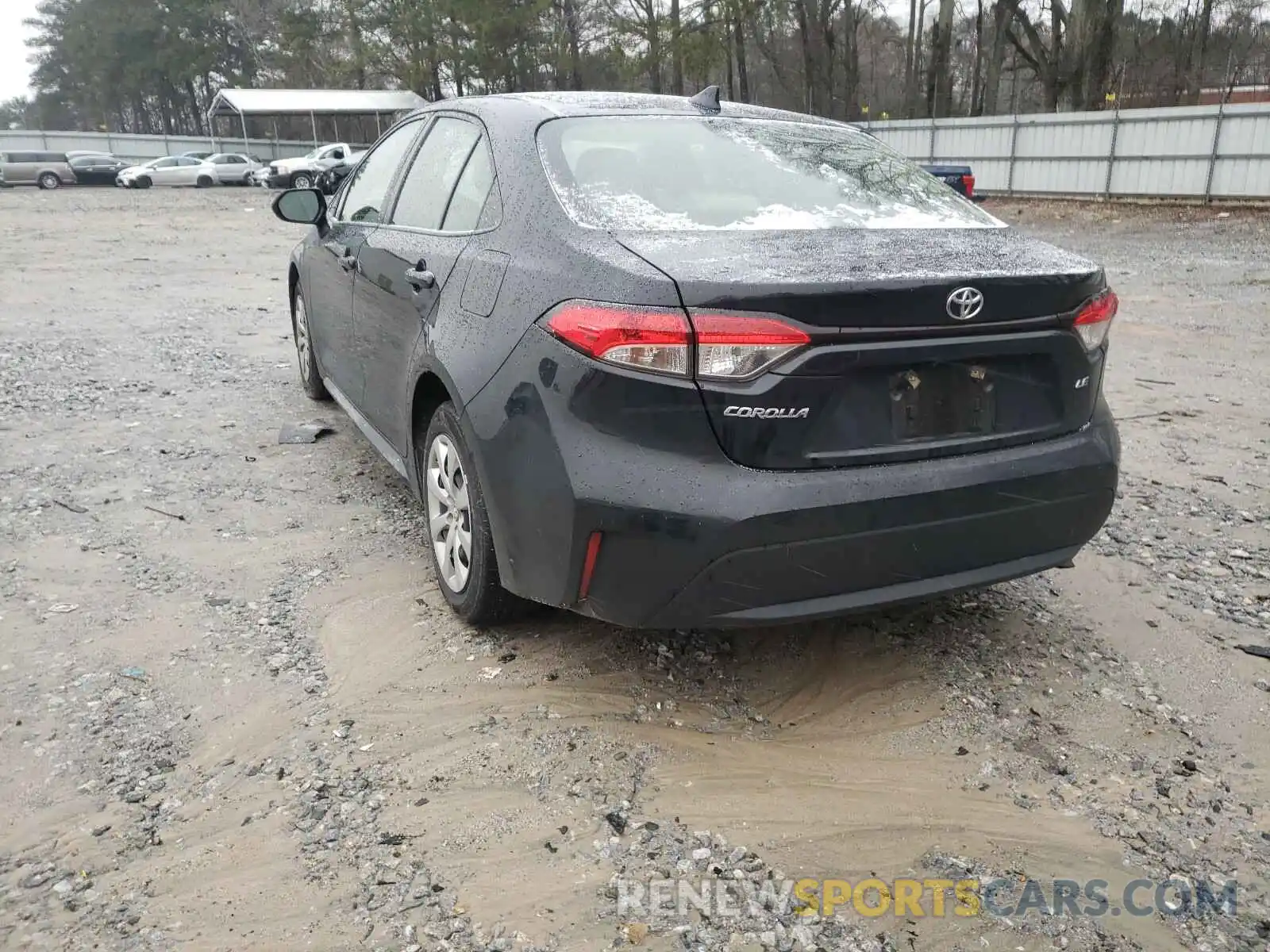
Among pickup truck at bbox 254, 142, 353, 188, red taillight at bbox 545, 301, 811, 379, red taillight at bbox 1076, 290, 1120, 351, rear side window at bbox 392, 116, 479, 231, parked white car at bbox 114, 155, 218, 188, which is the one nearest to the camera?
red taillight at bbox 545, 301, 811, 379

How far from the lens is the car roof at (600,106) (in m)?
3.33

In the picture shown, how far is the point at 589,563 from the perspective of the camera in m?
2.49

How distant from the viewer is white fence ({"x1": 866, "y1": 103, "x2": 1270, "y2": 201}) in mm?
18359

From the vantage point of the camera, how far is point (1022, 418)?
265 centimetres

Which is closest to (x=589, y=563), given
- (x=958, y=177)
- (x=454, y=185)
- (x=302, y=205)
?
(x=454, y=185)

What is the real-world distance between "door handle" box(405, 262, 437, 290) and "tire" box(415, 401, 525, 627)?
0.43 m

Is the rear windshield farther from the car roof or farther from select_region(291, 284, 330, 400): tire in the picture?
select_region(291, 284, 330, 400): tire

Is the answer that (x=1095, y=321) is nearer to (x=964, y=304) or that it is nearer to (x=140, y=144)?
(x=964, y=304)

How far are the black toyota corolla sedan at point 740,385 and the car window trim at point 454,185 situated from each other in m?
0.03

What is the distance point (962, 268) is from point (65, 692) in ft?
9.21

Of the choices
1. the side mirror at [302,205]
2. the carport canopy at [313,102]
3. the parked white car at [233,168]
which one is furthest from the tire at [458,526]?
the carport canopy at [313,102]

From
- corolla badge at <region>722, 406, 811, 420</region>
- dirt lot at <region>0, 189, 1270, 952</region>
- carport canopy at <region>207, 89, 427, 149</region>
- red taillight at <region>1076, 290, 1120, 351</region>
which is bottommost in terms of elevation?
dirt lot at <region>0, 189, 1270, 952</region>

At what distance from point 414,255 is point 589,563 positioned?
5.07 feet

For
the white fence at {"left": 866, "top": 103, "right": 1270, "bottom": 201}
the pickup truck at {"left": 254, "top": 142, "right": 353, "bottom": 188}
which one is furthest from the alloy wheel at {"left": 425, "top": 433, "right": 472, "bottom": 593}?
the pickup truck at {"left": 254, "top": 142, "right": 353, "bottom": 188}
